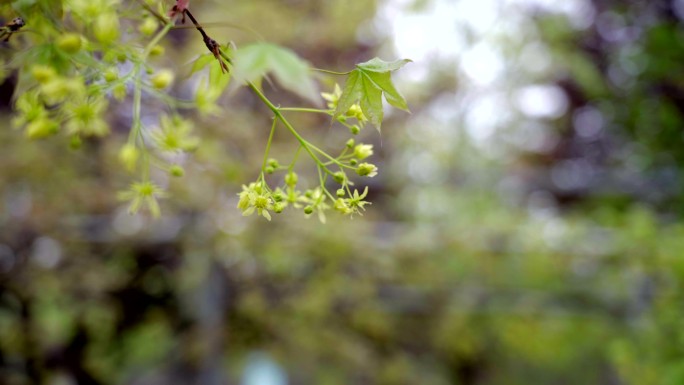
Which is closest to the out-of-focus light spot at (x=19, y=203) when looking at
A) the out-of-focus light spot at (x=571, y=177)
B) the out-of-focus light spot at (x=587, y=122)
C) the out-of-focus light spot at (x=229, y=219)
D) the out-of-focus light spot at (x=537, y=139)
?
the out-of-focus light spot at (x=229, y=219)

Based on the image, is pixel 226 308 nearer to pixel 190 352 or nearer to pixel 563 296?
pixel 190 352

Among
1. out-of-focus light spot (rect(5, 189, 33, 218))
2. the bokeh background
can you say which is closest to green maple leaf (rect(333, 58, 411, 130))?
the bokeh background

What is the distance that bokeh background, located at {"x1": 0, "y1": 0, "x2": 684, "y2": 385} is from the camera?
1.90 m

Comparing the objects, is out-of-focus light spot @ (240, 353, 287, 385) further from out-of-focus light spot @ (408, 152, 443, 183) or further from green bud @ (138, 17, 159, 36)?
green bud @ (138, 17, 159, 36)

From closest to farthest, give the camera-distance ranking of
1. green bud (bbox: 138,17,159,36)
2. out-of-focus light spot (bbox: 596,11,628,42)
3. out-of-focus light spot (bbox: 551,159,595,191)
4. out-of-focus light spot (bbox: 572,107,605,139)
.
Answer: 1. green bud (bbox: 138,17,159,36)
2. out-of-focus light spot (bbox: 551,159,595,191)
3. out-of-focus light spot (bbox: 596,11,628,42)
4. out-of-focus light spot (bbox: 572,107,605,139)

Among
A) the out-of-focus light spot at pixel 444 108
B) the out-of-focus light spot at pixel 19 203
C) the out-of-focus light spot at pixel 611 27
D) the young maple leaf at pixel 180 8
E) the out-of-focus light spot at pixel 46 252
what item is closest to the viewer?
the young maple leaf at pixel 180 8

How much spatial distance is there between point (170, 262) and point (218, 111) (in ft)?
6.02

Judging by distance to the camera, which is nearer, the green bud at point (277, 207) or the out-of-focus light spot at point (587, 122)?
the green bud at point (277, 207)

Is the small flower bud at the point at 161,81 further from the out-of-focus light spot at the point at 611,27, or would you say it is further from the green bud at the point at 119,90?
the out-of-focus light spot at the point at 611,27

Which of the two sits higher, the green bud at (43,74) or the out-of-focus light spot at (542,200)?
the out-of-focus light spot at (542,200)

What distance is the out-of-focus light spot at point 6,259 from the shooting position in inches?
77.9

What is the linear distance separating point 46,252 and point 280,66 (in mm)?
1815

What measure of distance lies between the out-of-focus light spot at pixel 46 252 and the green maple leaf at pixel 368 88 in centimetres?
179

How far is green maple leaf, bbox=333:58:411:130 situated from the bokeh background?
96 centimetres
